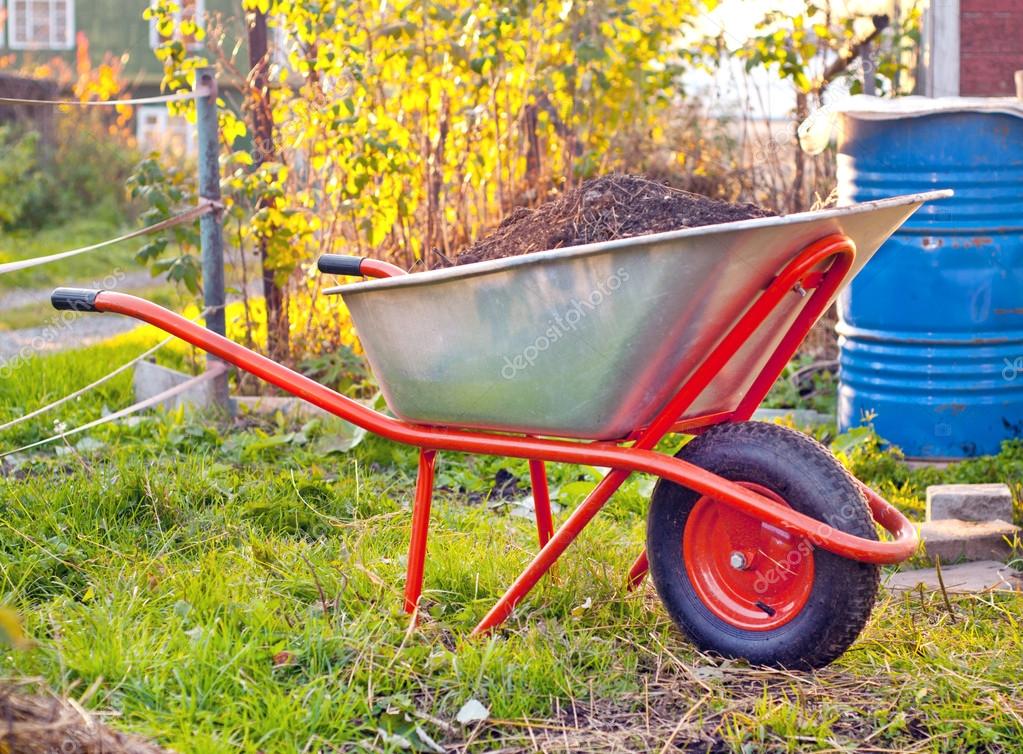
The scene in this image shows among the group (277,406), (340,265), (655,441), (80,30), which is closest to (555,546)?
(655,441)

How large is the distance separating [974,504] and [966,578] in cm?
40

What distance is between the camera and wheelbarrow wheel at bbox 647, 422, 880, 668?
208 cm

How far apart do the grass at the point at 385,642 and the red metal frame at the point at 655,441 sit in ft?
0.65

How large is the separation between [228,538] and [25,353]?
7.61 feet

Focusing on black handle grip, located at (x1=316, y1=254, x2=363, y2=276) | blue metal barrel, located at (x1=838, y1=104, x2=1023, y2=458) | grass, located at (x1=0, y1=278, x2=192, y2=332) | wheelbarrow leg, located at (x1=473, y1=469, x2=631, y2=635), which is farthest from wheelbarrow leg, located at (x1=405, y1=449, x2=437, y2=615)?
grass, located at (x1=0, y1=278, x2=192, y2=332)

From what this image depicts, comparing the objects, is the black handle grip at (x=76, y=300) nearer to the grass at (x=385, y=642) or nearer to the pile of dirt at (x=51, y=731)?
the grass at (x=385, y=642)

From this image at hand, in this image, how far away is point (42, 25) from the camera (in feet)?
64.4

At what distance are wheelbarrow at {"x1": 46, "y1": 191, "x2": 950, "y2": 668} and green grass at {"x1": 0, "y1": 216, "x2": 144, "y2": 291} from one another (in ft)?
18.8

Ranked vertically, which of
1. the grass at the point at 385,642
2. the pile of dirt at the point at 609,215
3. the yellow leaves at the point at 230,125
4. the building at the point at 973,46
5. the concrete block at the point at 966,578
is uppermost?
the building at the point at 973,46

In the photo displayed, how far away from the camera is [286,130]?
4.73 m

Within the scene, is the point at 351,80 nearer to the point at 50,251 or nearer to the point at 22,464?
the point at 22,464

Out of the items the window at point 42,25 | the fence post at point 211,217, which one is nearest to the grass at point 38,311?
the fence post at point 211,217

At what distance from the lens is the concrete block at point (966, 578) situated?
2779mm

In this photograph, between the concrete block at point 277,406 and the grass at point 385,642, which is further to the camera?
the concrete block at point 277,406
